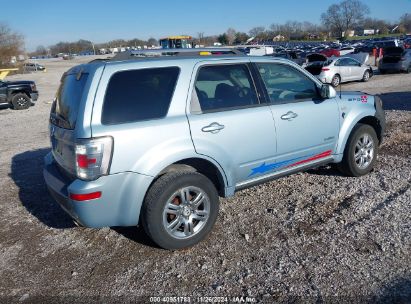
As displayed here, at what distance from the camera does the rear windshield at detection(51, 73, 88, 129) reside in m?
3.19

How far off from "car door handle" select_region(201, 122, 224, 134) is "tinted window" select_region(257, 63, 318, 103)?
0.85 meters

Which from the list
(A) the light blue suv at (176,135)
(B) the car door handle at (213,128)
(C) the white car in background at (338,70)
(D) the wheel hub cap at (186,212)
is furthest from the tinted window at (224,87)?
(C) the white car in background at (338,70)

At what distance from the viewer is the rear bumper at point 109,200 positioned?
3062 mm

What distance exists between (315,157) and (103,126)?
2.70 metres

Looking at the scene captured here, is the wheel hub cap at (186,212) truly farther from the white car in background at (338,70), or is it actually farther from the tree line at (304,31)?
the tree line at (304,31)

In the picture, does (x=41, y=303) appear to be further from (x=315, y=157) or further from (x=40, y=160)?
(x=40, y=160)

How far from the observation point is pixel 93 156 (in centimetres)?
298

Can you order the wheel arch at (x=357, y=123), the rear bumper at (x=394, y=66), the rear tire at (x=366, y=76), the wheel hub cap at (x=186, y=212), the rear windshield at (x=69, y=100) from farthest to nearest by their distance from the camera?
the rear bumper at (x=394, y=66), the rear tire at (x=366, y=76), the wheel arch at (x=357, y=123), the wheel hub cap at (x=186, y=212), the rear windshield at (x=69, y=100)

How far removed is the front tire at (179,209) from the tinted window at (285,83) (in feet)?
4.46

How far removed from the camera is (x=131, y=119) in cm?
317

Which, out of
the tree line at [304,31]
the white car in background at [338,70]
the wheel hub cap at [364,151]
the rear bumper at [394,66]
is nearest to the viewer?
the wheel hub cap at [364,151]

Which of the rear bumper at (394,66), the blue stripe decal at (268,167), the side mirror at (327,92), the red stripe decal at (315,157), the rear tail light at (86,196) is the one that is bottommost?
the red stripe decal at (315,157)

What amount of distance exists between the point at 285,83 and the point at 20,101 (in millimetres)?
13812

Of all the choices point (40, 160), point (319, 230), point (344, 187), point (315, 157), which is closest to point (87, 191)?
point (319, 230)
